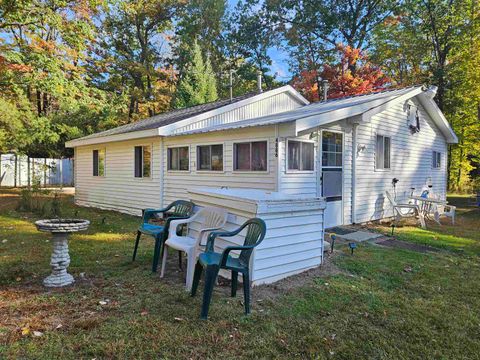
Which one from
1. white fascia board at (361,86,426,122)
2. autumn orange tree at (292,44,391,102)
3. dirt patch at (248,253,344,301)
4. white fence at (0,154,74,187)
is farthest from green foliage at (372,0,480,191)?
white fence at (0,154,74,187)

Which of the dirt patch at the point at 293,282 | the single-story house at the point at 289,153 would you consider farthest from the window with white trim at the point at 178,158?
the dirt patch at the point at 293,282

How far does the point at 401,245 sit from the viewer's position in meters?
6.53

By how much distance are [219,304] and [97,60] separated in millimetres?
21788

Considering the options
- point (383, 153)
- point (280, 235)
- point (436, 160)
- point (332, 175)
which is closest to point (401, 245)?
point (332, 175)

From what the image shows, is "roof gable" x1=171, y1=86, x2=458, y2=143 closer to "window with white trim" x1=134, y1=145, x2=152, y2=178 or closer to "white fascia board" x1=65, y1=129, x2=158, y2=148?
"white fascia board" x1=65, y1=129, x2=158, y2=148

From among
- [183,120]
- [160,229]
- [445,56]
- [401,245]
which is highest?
[445,56]

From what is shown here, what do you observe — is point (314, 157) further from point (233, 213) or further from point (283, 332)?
point (283, 332)

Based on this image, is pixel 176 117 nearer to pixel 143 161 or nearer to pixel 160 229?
pixel 143 161

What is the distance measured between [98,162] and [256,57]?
52.8ft

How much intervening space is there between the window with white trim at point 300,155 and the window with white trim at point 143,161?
5061mm

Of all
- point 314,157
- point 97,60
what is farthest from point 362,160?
point 97,60

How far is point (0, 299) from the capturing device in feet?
11.4

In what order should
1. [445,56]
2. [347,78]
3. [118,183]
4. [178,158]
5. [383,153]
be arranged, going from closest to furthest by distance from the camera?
[383,153] → [178,158] → [118,183] → [347,78] → [445,56]

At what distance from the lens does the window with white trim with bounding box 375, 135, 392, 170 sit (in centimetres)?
944
